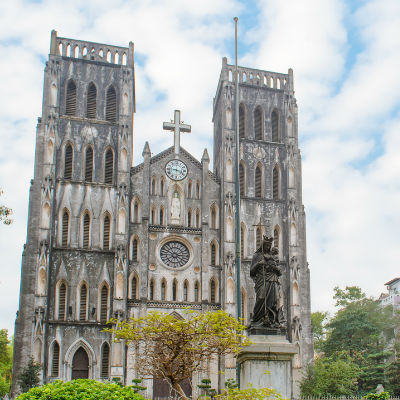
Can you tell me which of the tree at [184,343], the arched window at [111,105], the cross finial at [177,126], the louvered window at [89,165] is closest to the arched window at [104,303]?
the louvered window at [89,165]

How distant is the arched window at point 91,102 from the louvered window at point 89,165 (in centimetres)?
242

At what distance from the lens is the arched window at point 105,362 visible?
3506cm

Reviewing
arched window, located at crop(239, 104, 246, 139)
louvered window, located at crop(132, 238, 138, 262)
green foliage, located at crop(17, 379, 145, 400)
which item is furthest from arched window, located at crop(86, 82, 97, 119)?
green foliage, located at crop(17, 379, 145, 400)

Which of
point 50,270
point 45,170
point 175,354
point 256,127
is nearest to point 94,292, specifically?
point 50,270

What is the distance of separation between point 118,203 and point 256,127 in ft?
37.5

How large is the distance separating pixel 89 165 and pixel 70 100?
4.65 meters

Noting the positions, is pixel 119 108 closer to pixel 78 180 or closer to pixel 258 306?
pixel 78 180

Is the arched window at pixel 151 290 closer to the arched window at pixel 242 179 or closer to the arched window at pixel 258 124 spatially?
the arched window at pixel 242 179

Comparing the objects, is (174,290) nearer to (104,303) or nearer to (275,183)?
(104,303)

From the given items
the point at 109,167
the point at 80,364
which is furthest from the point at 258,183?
the point at 80,364

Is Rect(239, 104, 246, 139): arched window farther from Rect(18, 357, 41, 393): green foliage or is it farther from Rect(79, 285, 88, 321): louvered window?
Rect(18, 357, 41, 393): green foliage

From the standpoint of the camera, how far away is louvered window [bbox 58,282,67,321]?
117 ft

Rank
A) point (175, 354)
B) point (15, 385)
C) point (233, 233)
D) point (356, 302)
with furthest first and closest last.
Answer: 1. point (356, 302)
2. point (233, 233)
3. point (15, 385)
4. point (175, 354)

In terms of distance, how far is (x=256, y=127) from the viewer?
141ft
